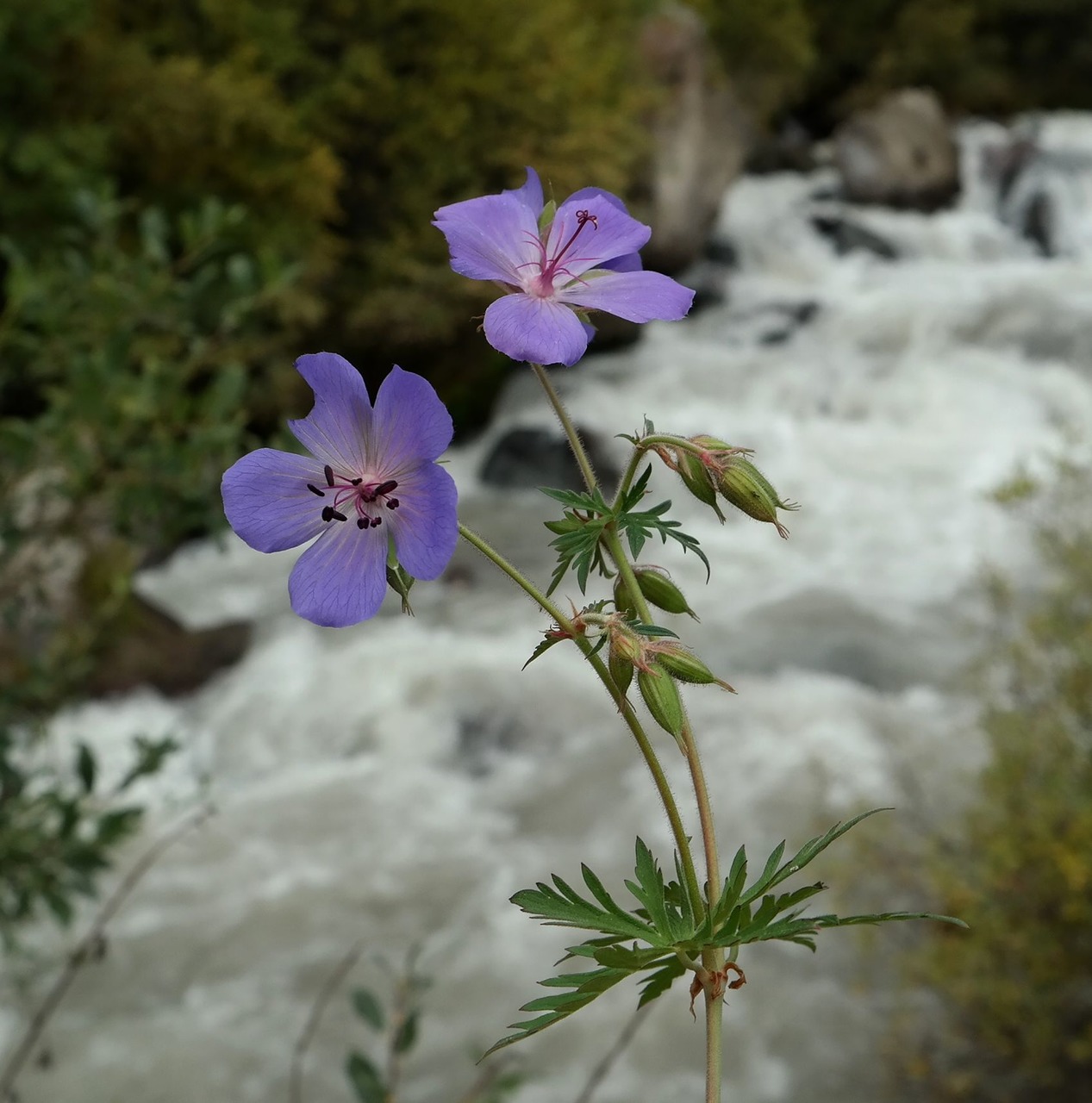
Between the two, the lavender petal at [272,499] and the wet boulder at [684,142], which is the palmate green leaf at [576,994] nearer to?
the lavender petal at [272,499]

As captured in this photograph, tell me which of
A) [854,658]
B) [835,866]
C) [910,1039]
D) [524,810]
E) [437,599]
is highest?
[437,599]

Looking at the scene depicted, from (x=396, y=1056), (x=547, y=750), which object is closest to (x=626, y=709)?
(x=396, y=1056)

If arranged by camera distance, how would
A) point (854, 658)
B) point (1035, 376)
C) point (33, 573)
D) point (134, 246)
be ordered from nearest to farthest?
1. point (33, 573)
2. point (854, 658)
3. point (134, 246)
4. point (1035, 376)

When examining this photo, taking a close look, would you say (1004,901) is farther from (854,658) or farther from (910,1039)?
(854,658)

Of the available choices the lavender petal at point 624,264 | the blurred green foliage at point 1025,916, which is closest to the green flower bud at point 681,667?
the lavender petal at point 624,264

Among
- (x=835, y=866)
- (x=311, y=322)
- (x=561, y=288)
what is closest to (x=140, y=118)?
(x=311, y=322)

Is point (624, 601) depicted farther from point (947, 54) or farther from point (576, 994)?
point (947, 54)

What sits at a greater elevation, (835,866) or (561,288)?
(835,866)
